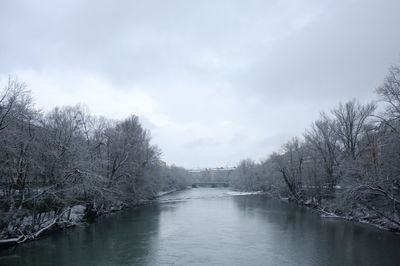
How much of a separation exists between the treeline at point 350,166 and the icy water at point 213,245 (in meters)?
2.47

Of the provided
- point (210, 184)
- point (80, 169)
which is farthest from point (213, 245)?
point (210, 184)

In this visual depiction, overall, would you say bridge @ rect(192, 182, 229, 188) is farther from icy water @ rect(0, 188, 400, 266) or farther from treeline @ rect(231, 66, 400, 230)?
icy water @ rect(0, 188, 400, 266)

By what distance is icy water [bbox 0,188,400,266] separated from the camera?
1873cm

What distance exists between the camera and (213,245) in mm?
22609

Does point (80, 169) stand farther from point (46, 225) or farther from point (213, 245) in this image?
point (213, 245)

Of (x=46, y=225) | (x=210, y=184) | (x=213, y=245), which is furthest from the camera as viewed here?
(x=210, y=184)

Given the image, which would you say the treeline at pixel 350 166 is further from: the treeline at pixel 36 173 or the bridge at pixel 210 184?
the bridge at pixel 210 184

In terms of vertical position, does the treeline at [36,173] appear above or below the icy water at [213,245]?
above

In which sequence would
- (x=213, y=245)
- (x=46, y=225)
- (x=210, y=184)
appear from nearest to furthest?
(x=213, y=245), (x=46, y=225), (x=210, y=184)

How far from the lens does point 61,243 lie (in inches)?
926

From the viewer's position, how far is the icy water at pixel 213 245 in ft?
61.5

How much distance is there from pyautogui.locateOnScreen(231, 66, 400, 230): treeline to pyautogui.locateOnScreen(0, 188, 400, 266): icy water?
2.47 meters

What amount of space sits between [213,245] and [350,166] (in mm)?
14160

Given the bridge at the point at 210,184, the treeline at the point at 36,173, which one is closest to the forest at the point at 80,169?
the treeline at the point at 36,173
